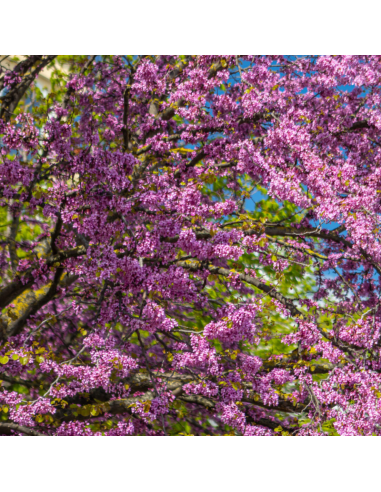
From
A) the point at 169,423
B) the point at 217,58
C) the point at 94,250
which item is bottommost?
the point at 169,423

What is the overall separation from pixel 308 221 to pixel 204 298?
7.87 ft

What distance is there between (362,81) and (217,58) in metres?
1.94

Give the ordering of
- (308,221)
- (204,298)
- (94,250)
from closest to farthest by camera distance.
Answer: (94,250) < (204,298) < (308,221)

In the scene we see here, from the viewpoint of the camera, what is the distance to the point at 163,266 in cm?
459

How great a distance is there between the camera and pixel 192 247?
4.24 metres

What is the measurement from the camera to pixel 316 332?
454cm

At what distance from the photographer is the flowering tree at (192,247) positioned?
4059mm

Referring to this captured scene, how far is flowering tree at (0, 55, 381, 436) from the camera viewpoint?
4.06m

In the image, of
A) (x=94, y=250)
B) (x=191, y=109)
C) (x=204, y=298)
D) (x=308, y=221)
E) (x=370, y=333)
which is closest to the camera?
(x=94, y=250)

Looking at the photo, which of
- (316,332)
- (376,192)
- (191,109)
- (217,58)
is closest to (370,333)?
(316,332)
